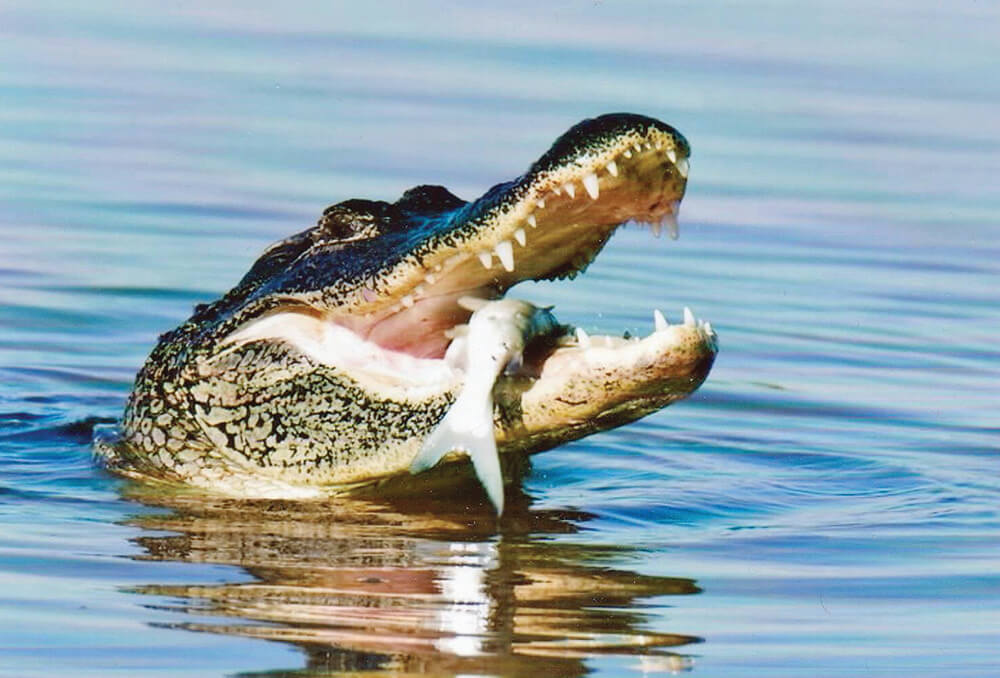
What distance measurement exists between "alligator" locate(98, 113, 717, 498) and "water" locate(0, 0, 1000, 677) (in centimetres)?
22

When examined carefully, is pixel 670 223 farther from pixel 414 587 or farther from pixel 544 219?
pixel 414 587

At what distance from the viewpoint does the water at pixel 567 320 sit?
584cm

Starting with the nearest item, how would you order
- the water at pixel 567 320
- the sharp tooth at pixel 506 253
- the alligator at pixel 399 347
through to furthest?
the water at pixel 567 320 < the alligator at pixel 399 347 < the sharp tooth at pixel 506 253

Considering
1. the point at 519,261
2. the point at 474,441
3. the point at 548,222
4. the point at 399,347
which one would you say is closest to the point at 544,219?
the point at 548,222

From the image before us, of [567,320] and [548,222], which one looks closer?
[548,222]

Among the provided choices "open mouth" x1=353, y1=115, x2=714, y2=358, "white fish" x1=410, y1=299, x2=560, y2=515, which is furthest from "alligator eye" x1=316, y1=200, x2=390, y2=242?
"white fish" x1=410, y1=299, x2=560, y2=515

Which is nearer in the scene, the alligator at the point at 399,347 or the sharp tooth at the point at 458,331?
the alligator at the point at 399,347

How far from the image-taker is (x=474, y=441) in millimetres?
6781

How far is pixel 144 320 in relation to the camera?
10.7 metres

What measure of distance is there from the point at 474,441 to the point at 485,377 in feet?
0.66

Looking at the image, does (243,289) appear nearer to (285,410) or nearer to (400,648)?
(285,410)

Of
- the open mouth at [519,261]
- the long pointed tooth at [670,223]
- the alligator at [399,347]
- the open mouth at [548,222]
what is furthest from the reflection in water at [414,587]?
the long pointed tooth at [670,223]

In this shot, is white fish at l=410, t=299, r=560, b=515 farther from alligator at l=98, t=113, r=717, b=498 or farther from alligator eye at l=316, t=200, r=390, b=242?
alligator eye at l=316, t=200, r=390, b=242

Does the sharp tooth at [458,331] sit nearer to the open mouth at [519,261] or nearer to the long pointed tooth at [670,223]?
the open mouth at [519,261]
